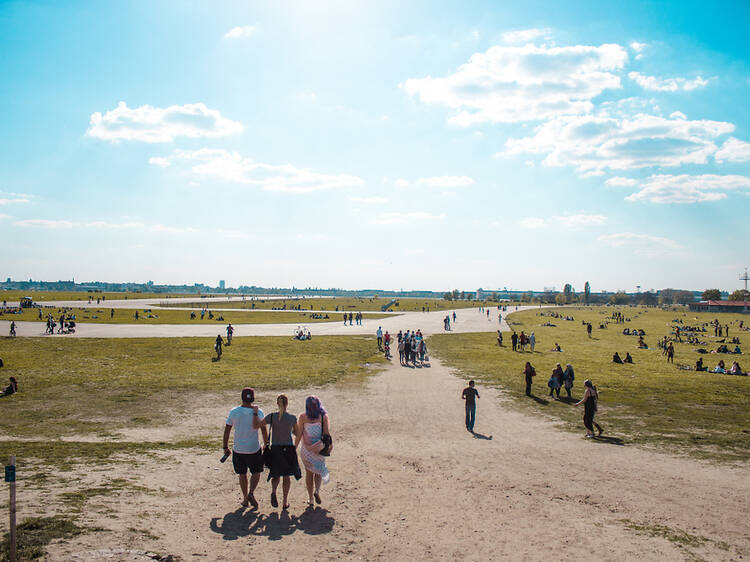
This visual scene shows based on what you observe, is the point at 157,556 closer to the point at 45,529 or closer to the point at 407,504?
the point at 45,529

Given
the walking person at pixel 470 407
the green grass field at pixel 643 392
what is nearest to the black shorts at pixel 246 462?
the walking person at pixel 470 407

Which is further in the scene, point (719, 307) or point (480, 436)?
point (719, 307)

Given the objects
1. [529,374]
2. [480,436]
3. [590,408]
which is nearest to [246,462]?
[480,436]

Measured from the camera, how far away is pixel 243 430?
7.84 metres

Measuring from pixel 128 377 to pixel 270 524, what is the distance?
59.7ft

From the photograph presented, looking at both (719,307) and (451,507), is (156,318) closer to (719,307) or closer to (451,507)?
(451,507)

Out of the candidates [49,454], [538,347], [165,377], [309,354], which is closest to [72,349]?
[165,377]

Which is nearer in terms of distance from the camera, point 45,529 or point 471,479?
point 45,529

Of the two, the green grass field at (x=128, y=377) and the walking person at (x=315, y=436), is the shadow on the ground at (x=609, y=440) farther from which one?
the green grass field at (x=128, y=377)

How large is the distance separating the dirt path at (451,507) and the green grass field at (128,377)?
2.56 metres

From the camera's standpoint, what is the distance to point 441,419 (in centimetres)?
1590

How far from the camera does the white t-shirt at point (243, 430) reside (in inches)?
309

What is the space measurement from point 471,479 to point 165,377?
1812 centimetres

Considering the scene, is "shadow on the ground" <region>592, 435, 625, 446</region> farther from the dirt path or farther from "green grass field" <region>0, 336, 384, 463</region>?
"green grass field" <region>0, 336, 384, 463</region>
